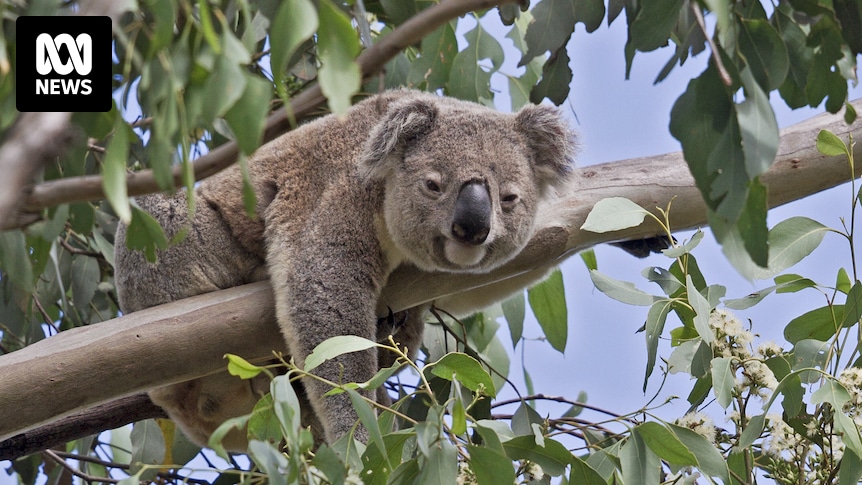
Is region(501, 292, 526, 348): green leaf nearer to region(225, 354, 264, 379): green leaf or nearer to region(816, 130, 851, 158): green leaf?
region(816, 130, 851, 158): green leaf

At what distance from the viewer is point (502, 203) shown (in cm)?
253

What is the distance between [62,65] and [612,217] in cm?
128

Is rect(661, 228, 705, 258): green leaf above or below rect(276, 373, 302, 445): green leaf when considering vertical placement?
above

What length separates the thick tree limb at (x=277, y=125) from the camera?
1031 millimetres

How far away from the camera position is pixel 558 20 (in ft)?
6.35

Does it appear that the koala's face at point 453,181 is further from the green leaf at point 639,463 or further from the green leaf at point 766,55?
the green leaf at point 766,55

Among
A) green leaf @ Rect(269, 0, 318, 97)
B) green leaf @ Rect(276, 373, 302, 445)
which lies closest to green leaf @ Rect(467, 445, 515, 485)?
green leaf @ Rect(276, 373, 302, 445)

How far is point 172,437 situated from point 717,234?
2.70 meters

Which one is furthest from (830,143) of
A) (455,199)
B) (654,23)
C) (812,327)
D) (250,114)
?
(250,114)

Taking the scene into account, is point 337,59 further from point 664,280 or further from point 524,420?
point 524,420

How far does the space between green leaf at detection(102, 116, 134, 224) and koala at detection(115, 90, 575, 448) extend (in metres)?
1.31

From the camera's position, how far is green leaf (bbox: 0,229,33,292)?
1585mm

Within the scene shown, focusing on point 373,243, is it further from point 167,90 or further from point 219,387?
point 167,90

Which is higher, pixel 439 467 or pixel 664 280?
pixel 664 280
